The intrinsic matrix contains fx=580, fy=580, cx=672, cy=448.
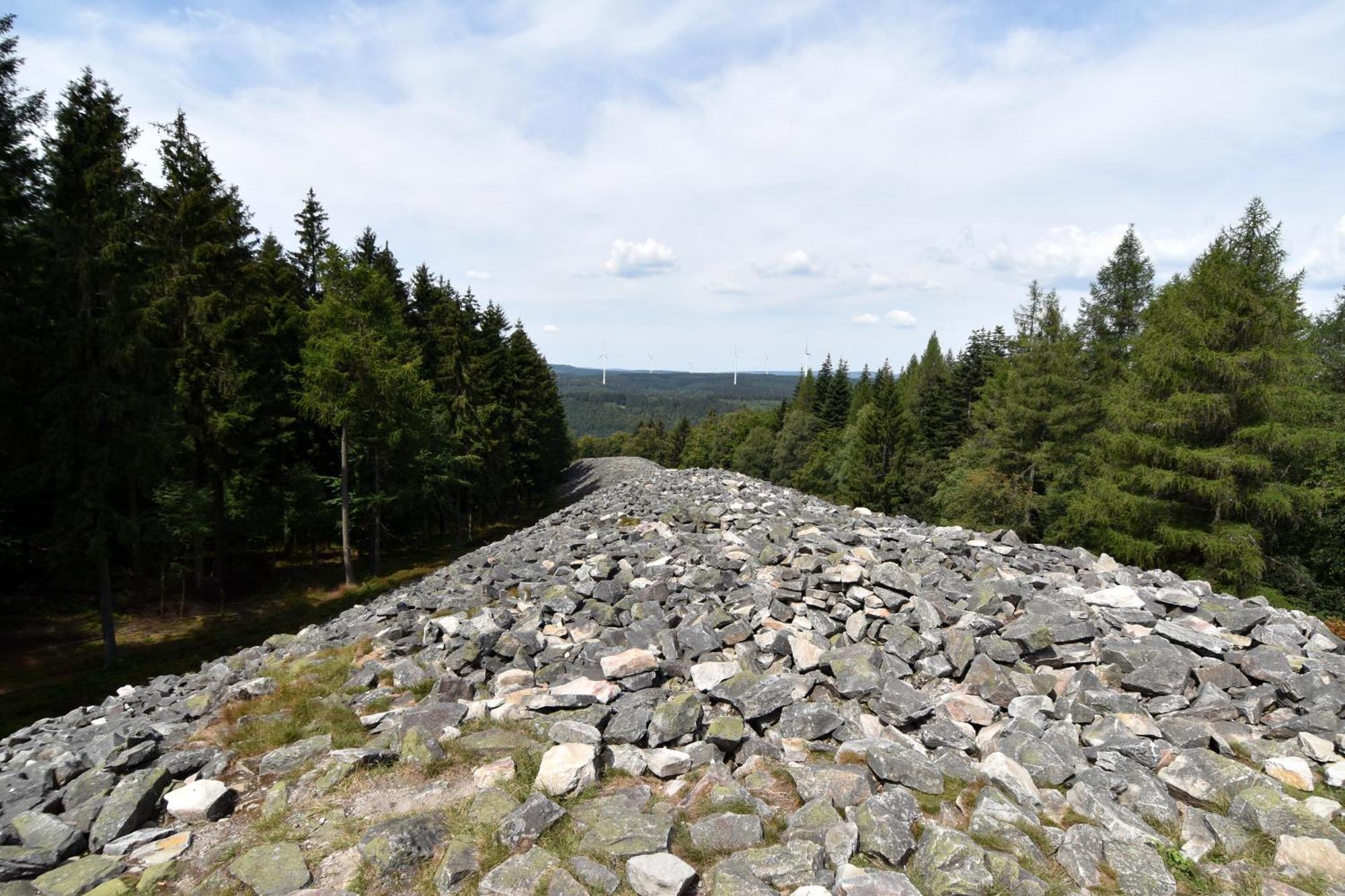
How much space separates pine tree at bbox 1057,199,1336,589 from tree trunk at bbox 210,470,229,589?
31.0 metres

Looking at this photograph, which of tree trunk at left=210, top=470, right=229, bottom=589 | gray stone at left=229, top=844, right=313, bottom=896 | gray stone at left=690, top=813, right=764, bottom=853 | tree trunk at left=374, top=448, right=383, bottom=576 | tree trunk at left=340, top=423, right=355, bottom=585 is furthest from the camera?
tree trunk at left=374, top=448, right=383, bottom=576

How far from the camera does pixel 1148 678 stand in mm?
6500

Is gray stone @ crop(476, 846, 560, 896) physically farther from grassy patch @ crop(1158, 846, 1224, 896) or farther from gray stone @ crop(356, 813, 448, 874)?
grassy patch @ crop(1158, 846, 1224, 896)

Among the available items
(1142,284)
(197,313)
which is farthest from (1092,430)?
(197,313)

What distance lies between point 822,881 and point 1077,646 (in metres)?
5.18

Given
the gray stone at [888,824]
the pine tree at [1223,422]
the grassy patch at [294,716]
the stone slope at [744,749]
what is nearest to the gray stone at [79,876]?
the stone slope at [744,749]

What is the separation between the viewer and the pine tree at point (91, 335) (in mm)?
15367

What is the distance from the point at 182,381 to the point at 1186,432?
32389 millimetres

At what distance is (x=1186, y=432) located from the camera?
1741 centimetres

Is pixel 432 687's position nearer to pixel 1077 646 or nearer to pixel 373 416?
pixel 1077 646

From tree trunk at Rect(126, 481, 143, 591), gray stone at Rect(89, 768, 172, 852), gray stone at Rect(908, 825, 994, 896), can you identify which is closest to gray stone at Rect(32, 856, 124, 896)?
gray stone at Rect(89, 768, 172, 852)

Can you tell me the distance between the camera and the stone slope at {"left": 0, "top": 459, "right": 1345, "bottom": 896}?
4309 mm

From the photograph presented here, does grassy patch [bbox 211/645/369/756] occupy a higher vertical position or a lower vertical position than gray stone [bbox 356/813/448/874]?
lower

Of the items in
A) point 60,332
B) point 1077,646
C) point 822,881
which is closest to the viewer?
point 822,881
